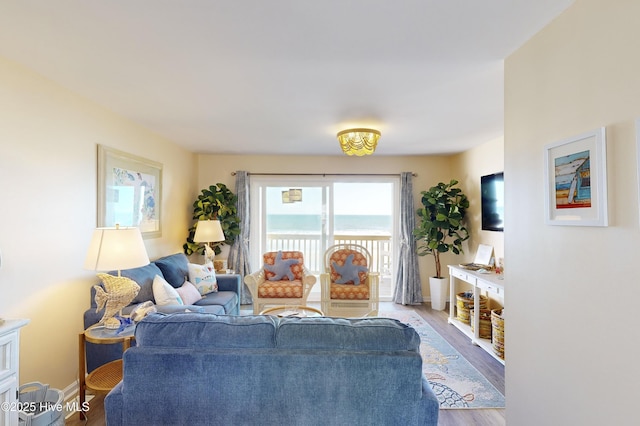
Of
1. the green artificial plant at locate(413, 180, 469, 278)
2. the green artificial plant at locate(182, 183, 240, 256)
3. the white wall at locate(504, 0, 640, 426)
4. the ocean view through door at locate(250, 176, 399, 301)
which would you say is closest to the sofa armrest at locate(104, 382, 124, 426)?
the white wall at locate(504, 0, 640, 426)

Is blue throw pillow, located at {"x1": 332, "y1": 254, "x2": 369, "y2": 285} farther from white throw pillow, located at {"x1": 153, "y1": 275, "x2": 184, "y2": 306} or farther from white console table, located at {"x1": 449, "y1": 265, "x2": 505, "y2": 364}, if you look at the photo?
white throw pillow, located at {"x1": 153, "y1": 275, "x2": 184, "y2": 306}

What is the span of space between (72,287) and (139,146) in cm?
163

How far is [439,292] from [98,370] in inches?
161

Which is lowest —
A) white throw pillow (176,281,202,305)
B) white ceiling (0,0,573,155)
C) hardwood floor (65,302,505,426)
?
hardwood floor (65,302,505,426)

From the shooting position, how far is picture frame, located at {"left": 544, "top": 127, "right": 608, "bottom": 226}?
1252 mm

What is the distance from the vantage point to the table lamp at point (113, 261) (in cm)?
207

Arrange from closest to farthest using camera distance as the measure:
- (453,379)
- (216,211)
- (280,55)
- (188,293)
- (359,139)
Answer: (280,55) < (453,379) < (188,293) < (359,139) < (216,211)

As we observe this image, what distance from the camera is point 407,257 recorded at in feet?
16.0

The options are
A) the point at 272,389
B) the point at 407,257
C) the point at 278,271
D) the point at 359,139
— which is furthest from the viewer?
the point at 407,257

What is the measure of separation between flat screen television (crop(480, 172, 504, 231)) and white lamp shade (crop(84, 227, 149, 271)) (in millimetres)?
3702

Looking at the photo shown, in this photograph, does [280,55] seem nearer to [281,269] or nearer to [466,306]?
[281,269]

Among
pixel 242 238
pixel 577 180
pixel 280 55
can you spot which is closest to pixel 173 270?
pixel 242 238

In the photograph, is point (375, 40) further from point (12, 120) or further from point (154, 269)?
point (154, 269)

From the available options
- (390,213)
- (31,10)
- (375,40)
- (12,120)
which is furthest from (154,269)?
(390,213)
